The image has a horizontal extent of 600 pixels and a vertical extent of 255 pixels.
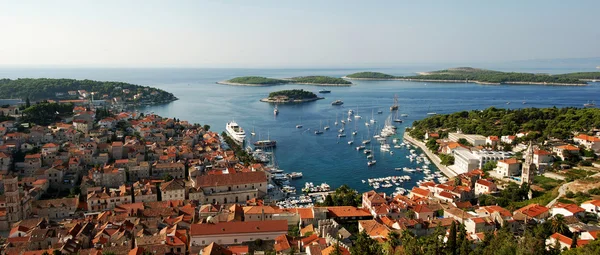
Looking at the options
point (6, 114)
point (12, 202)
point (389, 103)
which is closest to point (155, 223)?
point (12, 202)

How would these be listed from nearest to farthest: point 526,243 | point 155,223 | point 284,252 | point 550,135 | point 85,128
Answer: point 526,243
point 284,252
point 155,223
point 550,135
point 85,128

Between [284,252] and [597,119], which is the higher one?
[597,119]

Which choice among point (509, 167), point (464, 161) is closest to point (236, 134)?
point (464, 161)

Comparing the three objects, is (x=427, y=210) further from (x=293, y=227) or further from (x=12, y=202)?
(x=12, y=202)

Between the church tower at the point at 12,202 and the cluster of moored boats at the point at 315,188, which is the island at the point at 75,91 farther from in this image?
the cluster of moored boats at the point at 315,188

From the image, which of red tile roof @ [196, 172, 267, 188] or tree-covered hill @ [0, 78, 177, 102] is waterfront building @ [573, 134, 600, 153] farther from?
tree-covered hill @ [0, 78, 177, 102]
